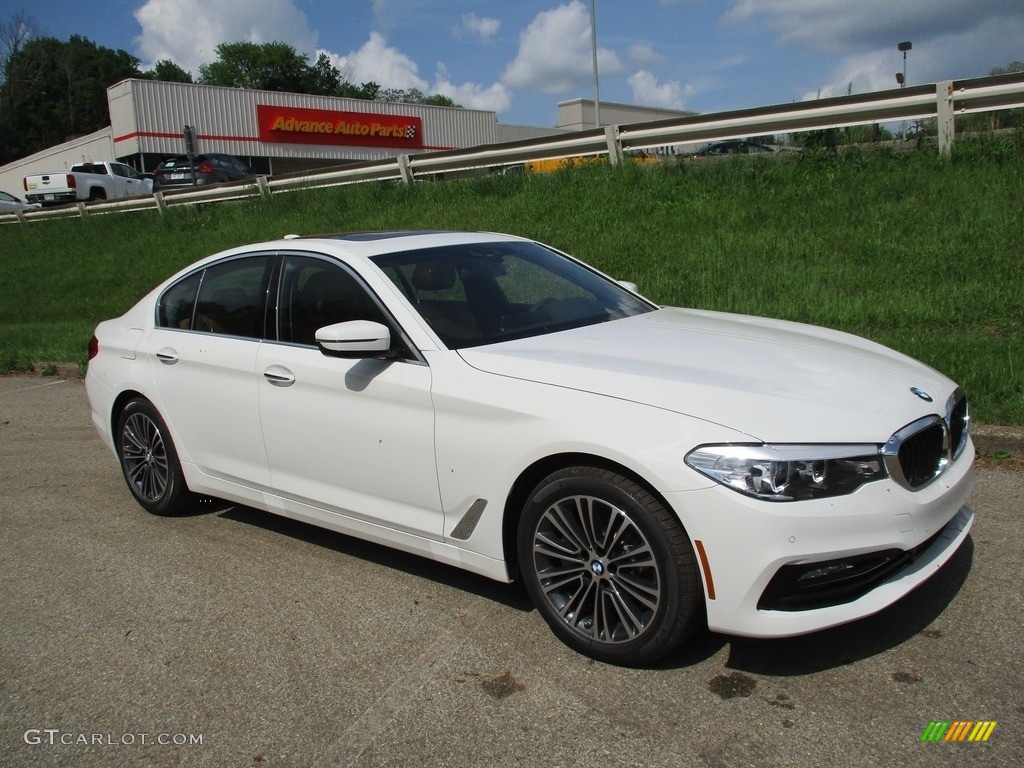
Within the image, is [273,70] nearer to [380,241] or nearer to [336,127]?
[336,127]

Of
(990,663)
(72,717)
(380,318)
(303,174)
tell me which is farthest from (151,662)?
(303,174)

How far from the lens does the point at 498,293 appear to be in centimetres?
460

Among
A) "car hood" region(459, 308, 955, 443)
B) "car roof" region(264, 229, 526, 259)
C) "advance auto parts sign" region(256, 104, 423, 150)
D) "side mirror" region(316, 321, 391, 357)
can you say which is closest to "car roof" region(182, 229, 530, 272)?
"car roof" region(264, 229, 526, 259)

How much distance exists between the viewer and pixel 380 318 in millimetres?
4293

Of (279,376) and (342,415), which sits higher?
(279,376)

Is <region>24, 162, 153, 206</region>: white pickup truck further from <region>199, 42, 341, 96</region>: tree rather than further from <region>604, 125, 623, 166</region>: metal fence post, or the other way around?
<region>199, 42, 341, 96</region>: tree

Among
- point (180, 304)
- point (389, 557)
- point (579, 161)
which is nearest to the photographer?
point (389, 557)

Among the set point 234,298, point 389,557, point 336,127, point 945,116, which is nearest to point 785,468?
point 389,557

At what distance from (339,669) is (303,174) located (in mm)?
16009

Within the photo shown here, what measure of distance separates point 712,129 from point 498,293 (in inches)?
341

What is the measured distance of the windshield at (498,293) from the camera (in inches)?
168

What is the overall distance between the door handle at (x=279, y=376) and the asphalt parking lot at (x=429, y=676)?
38.1 inches

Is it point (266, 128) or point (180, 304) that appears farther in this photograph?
point (266, 128)

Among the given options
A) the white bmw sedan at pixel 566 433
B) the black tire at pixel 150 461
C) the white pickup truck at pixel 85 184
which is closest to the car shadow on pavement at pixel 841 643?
the white bmw sedan at pixel 566 433
